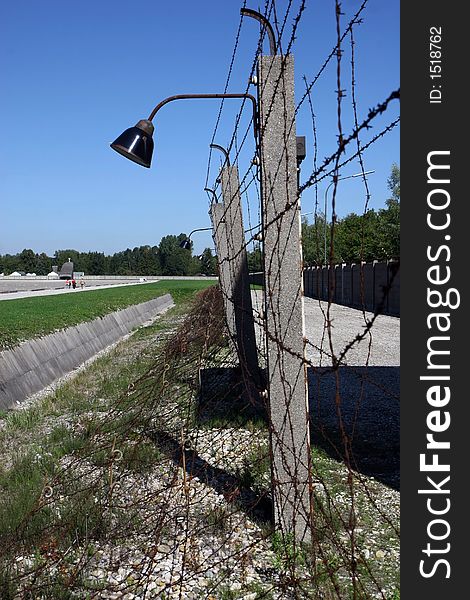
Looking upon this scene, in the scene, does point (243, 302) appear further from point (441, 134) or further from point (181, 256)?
point (181, 256)

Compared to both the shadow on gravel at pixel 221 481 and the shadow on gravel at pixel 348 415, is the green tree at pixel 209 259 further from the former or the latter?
the shadow on gravel at pixel 221 481

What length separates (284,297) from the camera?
4.86 metres

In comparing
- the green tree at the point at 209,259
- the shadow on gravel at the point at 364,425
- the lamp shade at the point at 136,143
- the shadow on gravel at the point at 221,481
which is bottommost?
the shadow on gravel at the point at 364,425

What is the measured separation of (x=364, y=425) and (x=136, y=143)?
449cm

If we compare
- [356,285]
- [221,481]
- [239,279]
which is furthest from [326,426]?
[356,285]

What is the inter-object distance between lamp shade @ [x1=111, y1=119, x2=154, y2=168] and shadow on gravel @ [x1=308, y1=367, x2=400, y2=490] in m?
2.45

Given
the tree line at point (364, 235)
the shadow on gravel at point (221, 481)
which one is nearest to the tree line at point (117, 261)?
the tree line at point (364, 235)

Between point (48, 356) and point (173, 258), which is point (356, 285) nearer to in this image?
point (48, 356)

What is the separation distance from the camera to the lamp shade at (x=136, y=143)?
632 cm

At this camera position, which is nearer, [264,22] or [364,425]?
[264,22]

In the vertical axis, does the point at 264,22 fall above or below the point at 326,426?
above

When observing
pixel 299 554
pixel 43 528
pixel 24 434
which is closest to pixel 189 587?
pixel 299 554

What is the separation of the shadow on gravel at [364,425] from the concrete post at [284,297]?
220mm

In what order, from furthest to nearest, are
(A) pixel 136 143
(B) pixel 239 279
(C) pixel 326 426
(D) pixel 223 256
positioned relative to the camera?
1. (D) pixel 223 256
2. (B) pixel 239 279
3. (C) pixel 326 426
4. (A) pixel 136 143
